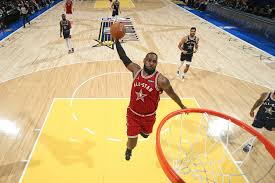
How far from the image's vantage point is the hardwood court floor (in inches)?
247

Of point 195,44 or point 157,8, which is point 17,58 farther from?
point 157,8

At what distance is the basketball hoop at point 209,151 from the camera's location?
477cm

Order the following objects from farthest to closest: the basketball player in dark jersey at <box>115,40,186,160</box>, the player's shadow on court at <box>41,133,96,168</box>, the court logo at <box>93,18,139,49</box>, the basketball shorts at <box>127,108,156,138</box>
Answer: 1. the court logo at <box>93,18,139,49</box>
2. the player's shadow on court at <box>41,133,96,168</box>
3. the basketball shorts at <box>127,108,156,138</box>
4. the basketball player in dark jersey at <box>115,40,186,160</box>

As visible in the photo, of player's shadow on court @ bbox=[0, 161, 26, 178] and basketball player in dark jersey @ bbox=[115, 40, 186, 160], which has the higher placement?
basketball player in dark jersey @ bbox=[115, 40, 186, 160]

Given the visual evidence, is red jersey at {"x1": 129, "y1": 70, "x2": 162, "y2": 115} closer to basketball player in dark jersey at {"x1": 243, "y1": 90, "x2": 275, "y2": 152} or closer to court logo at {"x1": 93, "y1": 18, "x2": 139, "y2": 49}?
basketball player in dark jersey at {"x1": 243, "y1": 90, "x2": 275, "y2": 152}

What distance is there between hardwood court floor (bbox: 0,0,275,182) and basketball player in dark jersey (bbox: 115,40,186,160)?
8.79 ft

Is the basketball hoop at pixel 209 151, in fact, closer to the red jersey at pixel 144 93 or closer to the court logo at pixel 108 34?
the red jersey at pixel 144 93

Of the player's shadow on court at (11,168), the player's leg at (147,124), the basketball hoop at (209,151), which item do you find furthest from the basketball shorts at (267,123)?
the player's shadow on court at (11,168)

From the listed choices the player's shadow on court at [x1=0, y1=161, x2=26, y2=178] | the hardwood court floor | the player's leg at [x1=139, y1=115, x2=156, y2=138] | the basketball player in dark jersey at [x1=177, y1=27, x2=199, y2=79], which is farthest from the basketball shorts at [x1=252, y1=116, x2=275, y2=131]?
the player's shadow on court at [x1=0, y1=161, x2=26, y2=178]

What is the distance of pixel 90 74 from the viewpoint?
29.8 ft

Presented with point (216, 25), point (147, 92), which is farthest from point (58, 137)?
point (216, 25)

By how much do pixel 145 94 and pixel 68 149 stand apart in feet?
8.62

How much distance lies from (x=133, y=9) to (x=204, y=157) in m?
19.6

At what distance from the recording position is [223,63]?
424 inches
